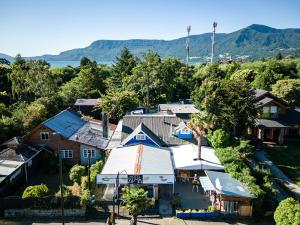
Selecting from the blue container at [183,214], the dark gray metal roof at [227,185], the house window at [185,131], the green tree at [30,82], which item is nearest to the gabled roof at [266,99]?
the house window at [185,131]

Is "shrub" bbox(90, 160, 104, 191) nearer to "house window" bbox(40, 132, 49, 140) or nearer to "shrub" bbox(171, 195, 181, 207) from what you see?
"shrub" bbox(171, 195, 181, 207)

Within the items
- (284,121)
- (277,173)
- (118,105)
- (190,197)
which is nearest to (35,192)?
(190,197)

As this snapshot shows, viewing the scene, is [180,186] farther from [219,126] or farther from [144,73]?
[144,73]

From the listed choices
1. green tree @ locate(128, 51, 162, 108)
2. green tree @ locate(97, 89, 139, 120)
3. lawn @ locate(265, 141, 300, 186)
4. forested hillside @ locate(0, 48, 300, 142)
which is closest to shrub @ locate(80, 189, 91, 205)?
forested hillside @ locate(0, 48, 300, 142)

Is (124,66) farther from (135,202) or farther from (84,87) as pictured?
(135,202)

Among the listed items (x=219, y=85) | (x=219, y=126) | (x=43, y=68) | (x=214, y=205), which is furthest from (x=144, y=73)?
(x=214, y=205)

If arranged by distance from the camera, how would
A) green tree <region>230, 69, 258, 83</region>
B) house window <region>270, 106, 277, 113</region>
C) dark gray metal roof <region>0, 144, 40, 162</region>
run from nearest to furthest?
dark gray metal roof <region>0, 144, 40, 162</region> < house window <region>270, 106, 277, 113</region> < green tree <region>230, 69, 258, 83</region>
